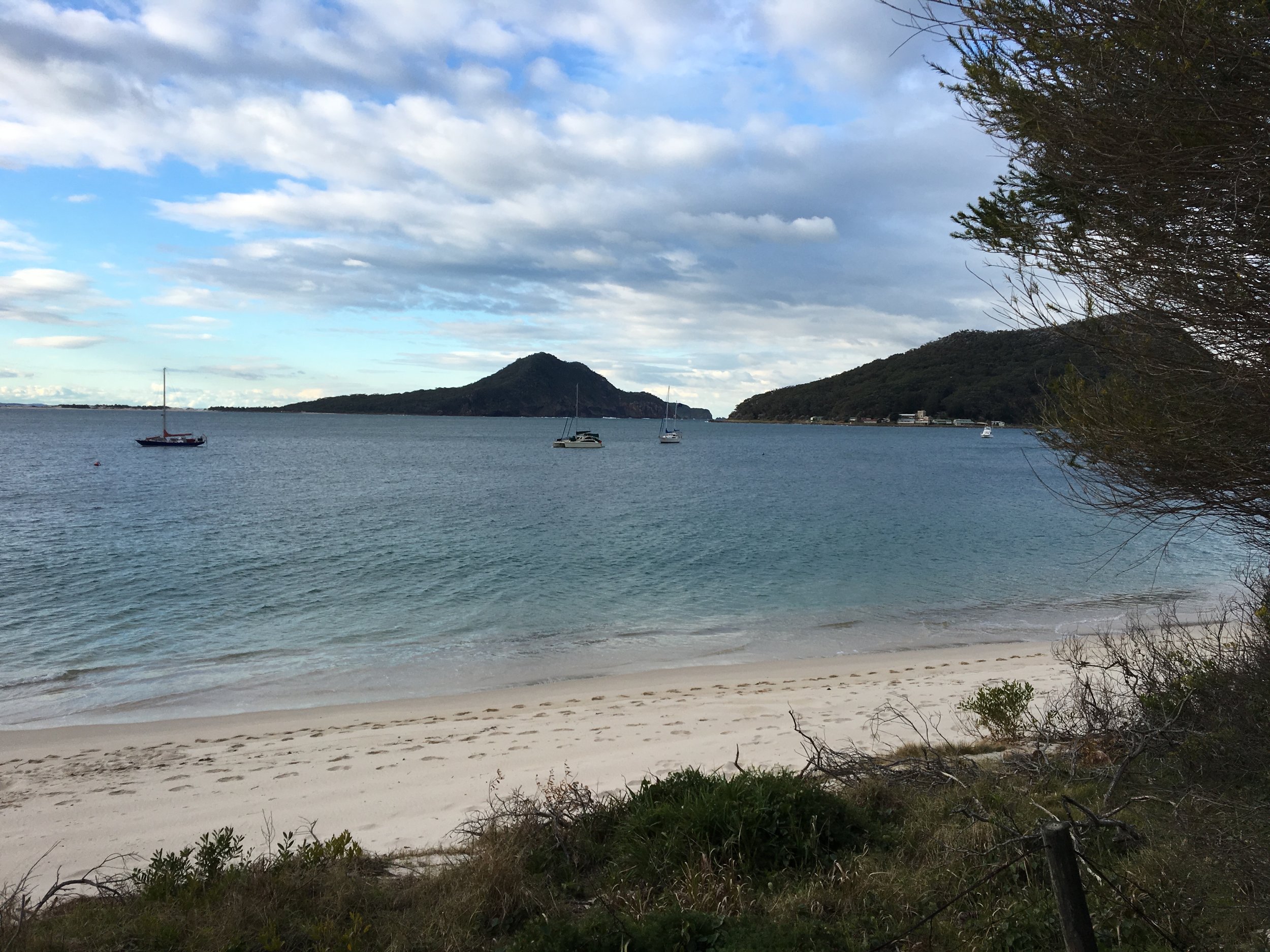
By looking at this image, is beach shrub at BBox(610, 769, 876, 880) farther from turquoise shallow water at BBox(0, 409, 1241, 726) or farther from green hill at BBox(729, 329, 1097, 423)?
turquoise shallow water at BBox(0, 409, 1241, 726)

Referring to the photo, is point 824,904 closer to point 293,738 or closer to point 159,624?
point 293,738

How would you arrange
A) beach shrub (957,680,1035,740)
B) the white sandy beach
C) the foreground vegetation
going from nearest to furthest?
the foreground vegetation < the white sandy beach < beach shrub (957,680,1035,740)

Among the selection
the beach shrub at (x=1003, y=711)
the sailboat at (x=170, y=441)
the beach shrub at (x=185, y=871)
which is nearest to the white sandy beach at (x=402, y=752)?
the beach shrub at (x=1003, y=711)

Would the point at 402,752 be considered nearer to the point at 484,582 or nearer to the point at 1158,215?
the point at 1158,215

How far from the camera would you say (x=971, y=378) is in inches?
3863

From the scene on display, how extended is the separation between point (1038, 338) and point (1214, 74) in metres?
2.40

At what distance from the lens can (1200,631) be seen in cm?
1620

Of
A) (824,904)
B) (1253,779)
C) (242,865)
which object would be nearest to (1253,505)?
(1253,779)

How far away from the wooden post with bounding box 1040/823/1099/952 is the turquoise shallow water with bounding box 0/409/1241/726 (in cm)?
1239

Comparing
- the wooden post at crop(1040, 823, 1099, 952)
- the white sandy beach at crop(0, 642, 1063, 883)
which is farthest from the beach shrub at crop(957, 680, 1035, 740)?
the wooden post at crop(1040, 823, 1099, 952)

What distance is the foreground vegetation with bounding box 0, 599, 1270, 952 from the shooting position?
3.99 m

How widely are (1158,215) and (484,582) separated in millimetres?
20777

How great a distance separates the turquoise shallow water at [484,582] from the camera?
15.4m

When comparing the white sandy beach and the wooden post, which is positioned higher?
the wooden post
